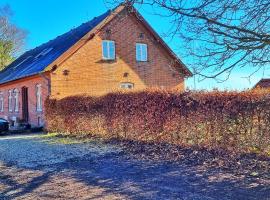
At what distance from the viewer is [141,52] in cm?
2703

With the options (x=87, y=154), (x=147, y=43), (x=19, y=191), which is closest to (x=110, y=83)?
(x=147, y=43)

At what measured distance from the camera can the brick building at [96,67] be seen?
23.5 metres

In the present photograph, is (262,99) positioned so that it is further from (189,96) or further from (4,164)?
(4,164)

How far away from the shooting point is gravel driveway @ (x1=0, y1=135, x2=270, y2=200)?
23.0 feet

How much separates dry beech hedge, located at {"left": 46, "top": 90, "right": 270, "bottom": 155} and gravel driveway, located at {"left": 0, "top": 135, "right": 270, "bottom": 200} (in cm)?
198

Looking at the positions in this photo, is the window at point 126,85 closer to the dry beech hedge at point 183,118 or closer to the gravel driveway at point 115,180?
the dry beech hedge at point 183,118

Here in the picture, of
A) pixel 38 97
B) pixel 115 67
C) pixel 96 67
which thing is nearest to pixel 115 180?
pixel 96 67

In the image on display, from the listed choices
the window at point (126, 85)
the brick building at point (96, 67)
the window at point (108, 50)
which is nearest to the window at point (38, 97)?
the brick building at point (96, 67)

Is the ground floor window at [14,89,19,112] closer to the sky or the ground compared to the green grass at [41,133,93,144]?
closer to the sky

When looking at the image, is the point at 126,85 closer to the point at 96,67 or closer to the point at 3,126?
the point at 96,67

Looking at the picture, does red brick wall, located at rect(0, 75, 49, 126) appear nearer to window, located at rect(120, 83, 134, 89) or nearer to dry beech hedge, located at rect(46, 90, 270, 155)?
window, located at rect(120, 83, 134, 89)

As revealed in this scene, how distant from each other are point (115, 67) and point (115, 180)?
17943 millimetres

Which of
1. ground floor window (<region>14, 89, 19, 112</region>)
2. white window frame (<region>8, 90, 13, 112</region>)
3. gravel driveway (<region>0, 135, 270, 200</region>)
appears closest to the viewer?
gravel driveway (<region>0, 135, 270, 200</region>)

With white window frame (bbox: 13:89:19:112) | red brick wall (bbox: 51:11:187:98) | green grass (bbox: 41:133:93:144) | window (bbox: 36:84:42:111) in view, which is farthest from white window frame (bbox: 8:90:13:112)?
green grass (bbox: 41:133:93:144)
